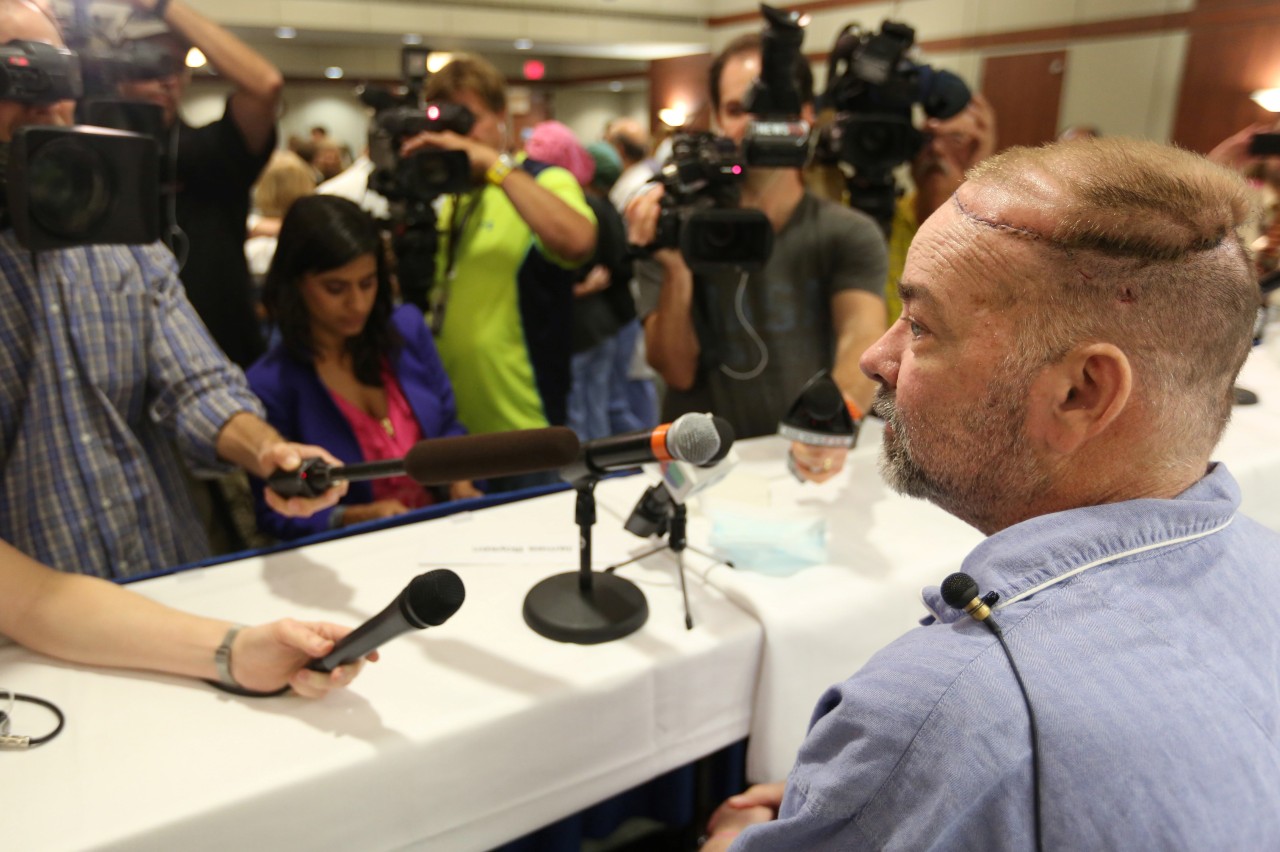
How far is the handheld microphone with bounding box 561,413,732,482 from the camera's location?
98 cm

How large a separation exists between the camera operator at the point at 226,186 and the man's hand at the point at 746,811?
5.74ft

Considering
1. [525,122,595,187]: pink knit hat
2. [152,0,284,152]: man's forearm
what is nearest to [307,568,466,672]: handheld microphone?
[152,0,284,152]: man's forearm

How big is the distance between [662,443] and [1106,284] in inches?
20.0

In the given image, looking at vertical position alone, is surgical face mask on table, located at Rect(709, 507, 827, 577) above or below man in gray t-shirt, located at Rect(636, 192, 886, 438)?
below

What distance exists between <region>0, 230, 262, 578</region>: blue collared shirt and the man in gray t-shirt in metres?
0.98

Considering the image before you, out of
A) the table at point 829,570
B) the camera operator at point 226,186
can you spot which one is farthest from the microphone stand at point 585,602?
the camera operator at point 226,186

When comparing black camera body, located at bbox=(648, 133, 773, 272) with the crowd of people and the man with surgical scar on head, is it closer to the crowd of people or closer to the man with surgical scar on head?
the crowd of people

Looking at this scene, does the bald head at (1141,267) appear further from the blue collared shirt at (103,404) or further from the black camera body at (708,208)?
the blue collared shirt at (103,404)

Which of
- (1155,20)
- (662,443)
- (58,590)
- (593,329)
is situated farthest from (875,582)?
(1155,20)

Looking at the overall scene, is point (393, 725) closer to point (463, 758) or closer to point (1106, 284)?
point (463, 758)

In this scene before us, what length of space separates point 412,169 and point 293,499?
942mm

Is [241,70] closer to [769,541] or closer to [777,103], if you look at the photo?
[777,103]

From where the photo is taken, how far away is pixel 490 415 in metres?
2.09

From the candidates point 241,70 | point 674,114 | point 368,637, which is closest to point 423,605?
point 368,637
